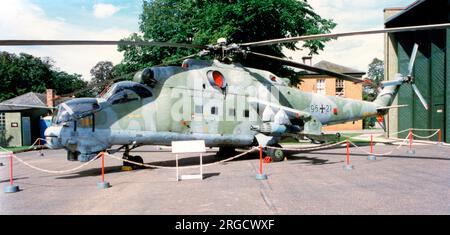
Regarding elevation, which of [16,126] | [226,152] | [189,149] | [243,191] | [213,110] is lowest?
[243,191]

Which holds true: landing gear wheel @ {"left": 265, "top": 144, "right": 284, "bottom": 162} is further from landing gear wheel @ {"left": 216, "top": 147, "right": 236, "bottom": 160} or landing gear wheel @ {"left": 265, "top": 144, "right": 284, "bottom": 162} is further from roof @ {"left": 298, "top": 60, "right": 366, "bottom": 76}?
roof @ {"left": 298, "top": 60, "right": 366, "bottom": 76}

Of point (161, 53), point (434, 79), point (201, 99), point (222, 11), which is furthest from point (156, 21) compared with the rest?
point (434, 79)

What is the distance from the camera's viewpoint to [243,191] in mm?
8312

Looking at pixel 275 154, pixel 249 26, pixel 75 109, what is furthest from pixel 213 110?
pixel 249 26

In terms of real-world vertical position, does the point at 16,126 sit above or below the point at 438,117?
below

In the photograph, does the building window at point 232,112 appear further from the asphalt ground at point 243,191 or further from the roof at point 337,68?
the roof at point 337,68

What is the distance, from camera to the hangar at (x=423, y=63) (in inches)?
1018

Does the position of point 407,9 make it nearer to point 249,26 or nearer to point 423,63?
point 423,63

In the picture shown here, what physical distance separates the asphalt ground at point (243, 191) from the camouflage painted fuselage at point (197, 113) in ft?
4.18

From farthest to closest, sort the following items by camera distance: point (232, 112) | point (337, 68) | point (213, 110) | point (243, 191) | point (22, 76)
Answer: point (22, 76), point (337, 68), point (232, 112), point (213, 110), point (243, 191)

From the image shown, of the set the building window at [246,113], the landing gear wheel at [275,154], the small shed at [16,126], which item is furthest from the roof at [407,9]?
the small shed at [16,126]

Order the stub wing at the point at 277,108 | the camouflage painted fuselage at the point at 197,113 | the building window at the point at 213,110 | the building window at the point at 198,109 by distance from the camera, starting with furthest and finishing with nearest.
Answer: the stub wing at the point at 277,108
the building window at the point at 213,110
the building window at the point at 198,109
the camouflage painted fuselage at the point at 197,113

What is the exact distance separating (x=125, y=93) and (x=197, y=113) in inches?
106
